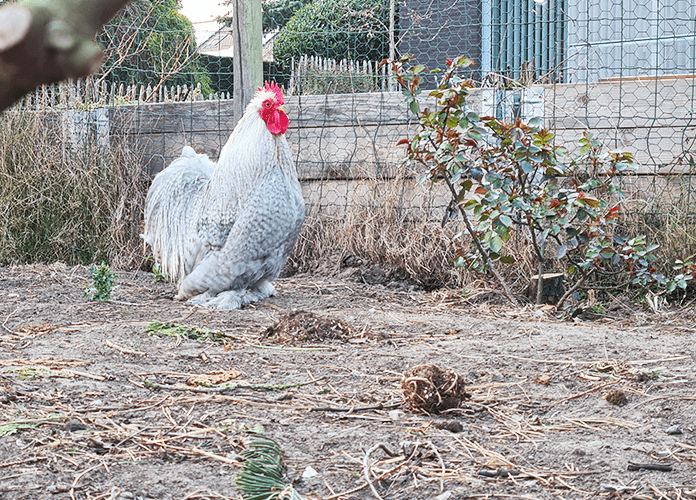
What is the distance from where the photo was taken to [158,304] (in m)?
4.77

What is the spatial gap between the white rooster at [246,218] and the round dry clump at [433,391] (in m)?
2.22

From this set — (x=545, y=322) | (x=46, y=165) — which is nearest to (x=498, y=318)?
(x=545, y=322)

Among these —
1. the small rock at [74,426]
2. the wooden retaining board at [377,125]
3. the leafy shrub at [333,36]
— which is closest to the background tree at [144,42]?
the wooden retaining board at [377,125]

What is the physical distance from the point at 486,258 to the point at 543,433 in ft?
8.04

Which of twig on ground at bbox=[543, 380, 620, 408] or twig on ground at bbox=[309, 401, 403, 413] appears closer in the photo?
twig on ground at bbox=[309, 401, 403, 413]

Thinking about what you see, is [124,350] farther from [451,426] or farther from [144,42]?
[144,42]

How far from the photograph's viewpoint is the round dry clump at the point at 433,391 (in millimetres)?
2428

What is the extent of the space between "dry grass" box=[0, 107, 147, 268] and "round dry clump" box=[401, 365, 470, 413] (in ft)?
14.0

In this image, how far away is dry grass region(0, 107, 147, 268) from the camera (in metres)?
6.12

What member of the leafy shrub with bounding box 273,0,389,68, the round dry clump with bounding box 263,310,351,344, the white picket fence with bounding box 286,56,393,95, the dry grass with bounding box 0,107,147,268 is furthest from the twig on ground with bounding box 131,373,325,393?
the leafy shrub with bounding box 273,0,389,68

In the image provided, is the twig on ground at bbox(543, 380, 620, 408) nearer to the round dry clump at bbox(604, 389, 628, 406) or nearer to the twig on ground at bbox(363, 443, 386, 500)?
the round dry clump at bbox(604, 389, 628, 406)

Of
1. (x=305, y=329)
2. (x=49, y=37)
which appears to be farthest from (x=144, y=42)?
(x=49, y=37)

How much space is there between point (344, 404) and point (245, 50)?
12.7ft

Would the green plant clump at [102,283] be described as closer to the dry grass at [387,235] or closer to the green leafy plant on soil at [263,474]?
the dry grass at [387,235]
